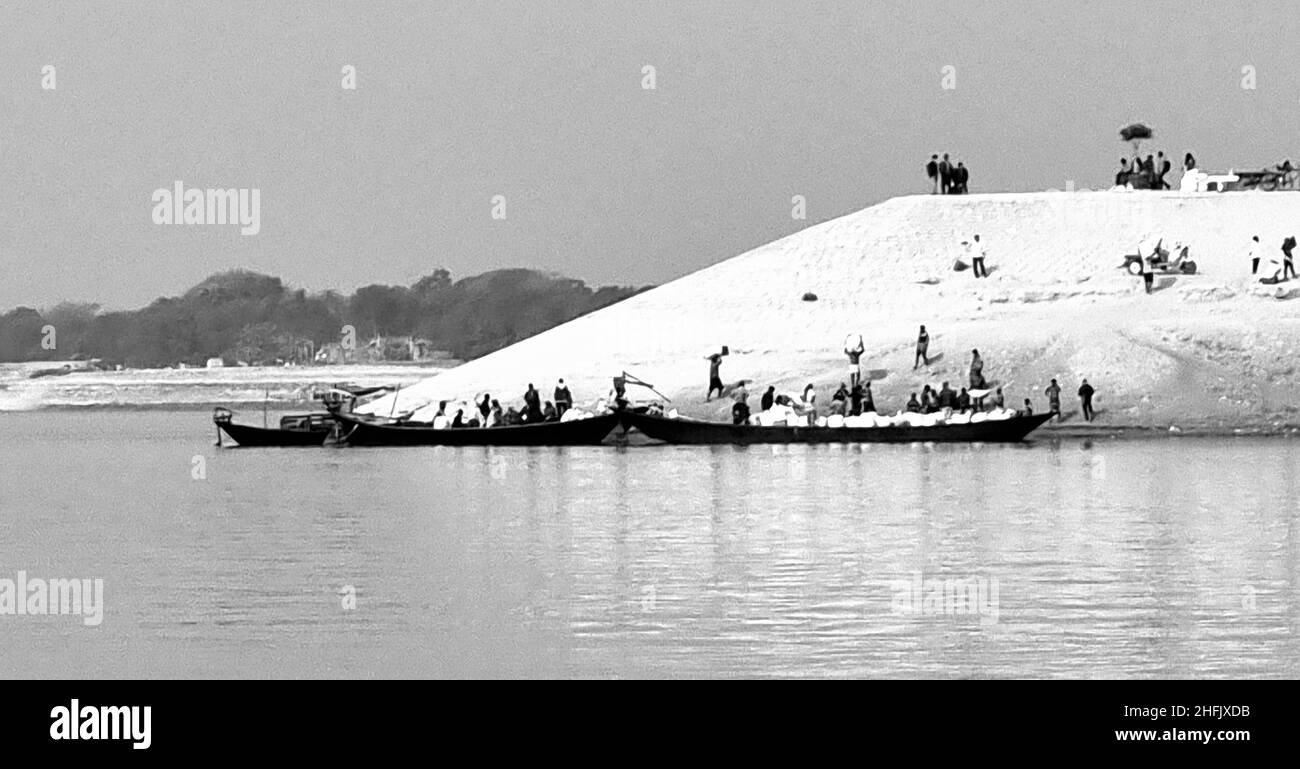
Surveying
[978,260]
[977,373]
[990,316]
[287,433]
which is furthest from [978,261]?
[287,433]

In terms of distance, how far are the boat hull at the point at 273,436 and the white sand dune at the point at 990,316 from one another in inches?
225

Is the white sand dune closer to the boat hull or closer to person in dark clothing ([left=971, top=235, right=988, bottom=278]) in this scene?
person in dark clothing ([left=971, top=235, right=988, bottom=278])

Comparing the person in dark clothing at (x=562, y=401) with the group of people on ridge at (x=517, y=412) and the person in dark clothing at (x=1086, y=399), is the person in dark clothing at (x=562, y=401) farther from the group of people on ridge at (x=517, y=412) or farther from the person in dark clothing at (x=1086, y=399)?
the person in dark clothing at (x=1086, y=399)

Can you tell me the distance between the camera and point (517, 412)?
57969 mm

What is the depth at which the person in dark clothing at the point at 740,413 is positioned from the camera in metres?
55.2

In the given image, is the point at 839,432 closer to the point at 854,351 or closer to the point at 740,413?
the point at 740,413

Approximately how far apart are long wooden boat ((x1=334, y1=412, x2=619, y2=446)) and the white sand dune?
4408mm

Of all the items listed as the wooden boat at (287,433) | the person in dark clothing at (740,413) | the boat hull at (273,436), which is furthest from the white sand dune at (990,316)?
the boat hull at (273,436)

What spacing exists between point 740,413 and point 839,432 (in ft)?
9.82
